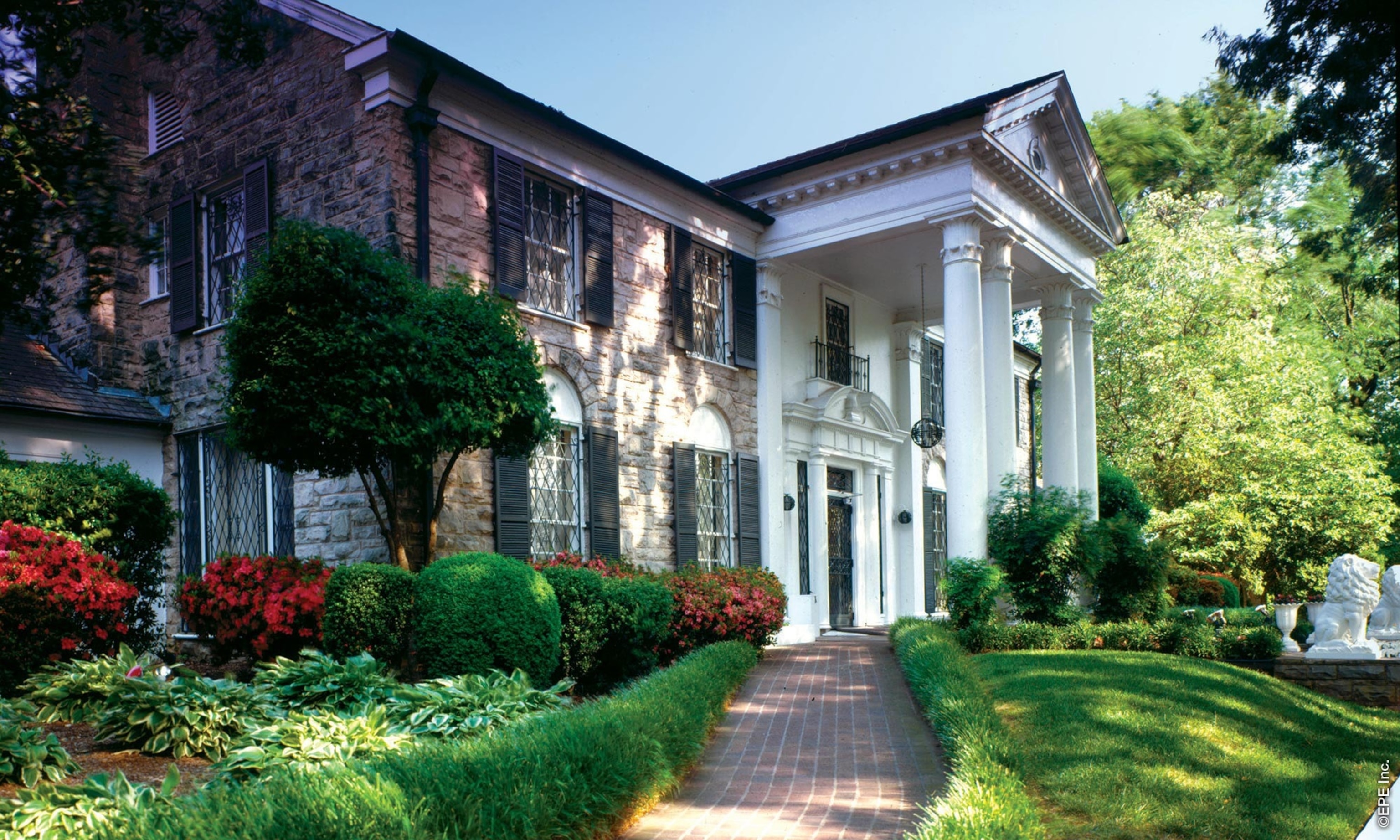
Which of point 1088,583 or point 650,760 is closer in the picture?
point 650,760

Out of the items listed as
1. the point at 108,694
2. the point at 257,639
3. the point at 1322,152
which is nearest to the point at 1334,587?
the point at 1322,152

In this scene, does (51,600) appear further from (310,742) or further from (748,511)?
(748,511)

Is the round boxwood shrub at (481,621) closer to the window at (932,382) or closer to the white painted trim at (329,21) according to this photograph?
the white painted trim at (329,21)

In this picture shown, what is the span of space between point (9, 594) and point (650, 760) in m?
5.27

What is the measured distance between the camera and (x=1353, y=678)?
12.5 m

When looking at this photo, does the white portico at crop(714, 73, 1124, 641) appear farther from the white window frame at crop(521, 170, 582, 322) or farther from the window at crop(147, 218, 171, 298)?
the window at crop(147, 218, 171, 298)

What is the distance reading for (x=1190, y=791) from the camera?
6.08 metres

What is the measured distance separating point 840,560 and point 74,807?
14514 millimetres

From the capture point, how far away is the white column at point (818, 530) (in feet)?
56.4

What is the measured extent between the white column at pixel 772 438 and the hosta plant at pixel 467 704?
8.38 m

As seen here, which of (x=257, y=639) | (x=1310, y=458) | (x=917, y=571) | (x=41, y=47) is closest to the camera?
(x=41, y=47)

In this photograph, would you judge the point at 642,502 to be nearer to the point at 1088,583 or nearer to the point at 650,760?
the point at 1088,583

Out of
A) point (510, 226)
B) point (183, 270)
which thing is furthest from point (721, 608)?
point (183, 270)

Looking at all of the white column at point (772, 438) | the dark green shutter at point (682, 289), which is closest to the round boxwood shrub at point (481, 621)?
the dark green shutter at point (682, 289)
